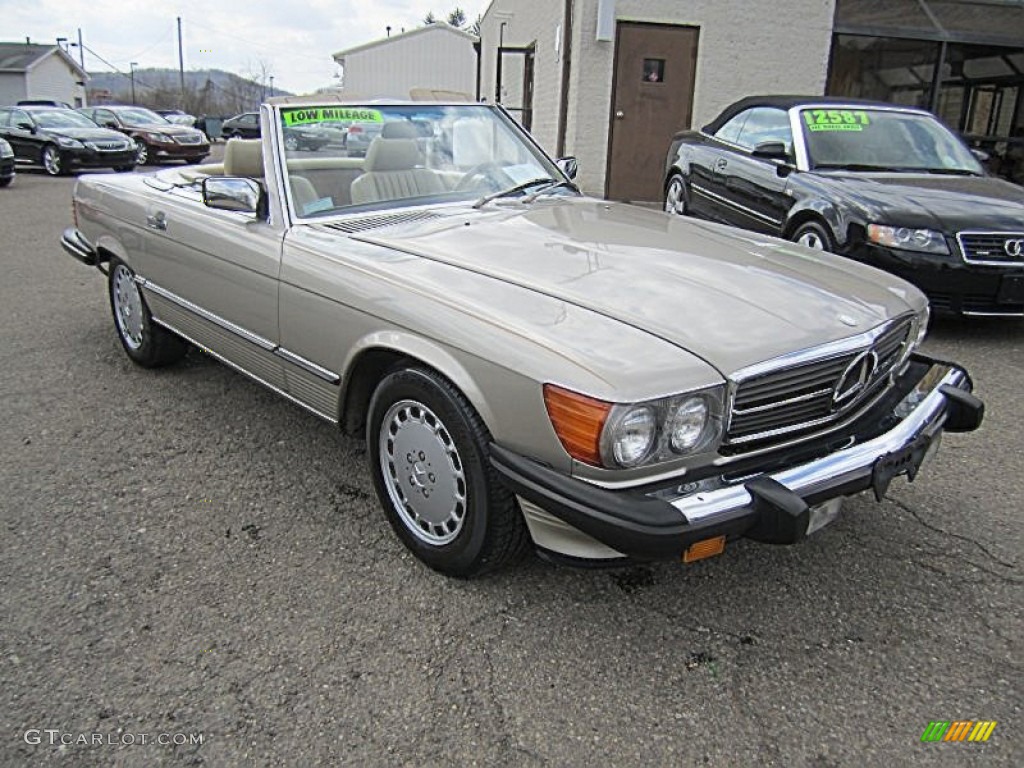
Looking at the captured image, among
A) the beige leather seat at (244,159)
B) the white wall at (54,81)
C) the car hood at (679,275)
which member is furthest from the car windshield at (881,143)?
the white wall at (54,81)

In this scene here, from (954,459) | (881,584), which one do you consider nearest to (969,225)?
(954,459)

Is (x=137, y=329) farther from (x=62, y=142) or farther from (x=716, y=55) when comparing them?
(x=62, y=142)

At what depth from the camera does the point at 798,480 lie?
7.54ft

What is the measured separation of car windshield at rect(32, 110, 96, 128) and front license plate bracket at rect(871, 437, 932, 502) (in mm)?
20553

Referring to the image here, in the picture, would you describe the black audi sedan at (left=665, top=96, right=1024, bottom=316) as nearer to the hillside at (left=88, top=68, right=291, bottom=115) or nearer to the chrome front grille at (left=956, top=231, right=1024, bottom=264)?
the chrome front grille at (left=956, top=231, right=1024, bottom=264)

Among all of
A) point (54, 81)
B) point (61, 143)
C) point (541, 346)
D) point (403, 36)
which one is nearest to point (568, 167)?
point (541, 346)

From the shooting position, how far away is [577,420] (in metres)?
2.13

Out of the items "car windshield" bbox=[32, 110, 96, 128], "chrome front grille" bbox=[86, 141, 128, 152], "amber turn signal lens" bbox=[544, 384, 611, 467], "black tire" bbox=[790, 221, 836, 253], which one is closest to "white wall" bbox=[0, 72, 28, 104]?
"car windshield" bbox=[32, 110, 96, 128]

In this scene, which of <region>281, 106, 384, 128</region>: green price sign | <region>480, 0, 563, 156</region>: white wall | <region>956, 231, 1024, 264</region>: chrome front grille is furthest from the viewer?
<region>480, 0, 563, 156</region>: white wall

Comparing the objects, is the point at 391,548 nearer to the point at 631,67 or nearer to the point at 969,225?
the point at 969,225

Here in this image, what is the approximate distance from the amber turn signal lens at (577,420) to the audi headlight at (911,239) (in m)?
3.96

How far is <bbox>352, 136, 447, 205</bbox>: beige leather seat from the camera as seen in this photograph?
3.56 m

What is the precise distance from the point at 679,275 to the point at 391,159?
151cm

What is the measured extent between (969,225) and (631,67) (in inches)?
293
